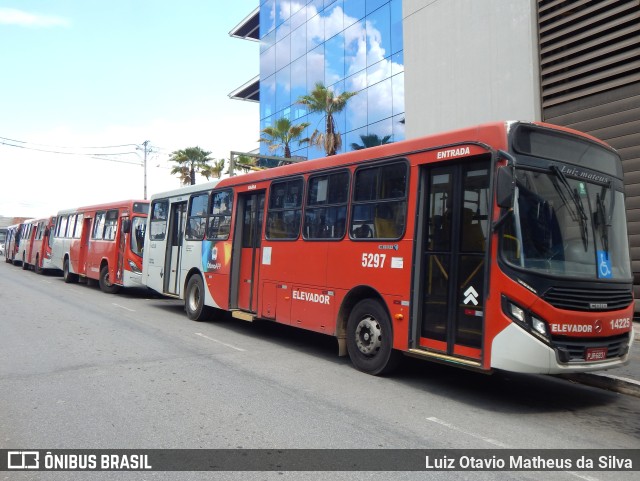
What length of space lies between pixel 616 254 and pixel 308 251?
14.5 feet

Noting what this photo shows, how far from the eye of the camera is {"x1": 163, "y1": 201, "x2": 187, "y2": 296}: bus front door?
13.2 metres

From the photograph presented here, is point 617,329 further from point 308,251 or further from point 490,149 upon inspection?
point 308,251

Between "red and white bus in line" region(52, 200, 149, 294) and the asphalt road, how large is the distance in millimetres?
7575

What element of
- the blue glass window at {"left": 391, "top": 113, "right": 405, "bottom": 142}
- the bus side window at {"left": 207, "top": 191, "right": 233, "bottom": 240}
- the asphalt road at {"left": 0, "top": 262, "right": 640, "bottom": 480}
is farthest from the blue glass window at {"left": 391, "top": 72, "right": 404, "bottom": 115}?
the asphalt road at {"left": 0, "top": 262, "right": 640, "bottom": 480}

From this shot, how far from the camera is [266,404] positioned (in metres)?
5.84

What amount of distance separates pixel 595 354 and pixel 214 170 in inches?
1235

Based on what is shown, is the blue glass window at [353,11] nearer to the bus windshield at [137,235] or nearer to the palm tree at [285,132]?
the palm tree at [285,132]

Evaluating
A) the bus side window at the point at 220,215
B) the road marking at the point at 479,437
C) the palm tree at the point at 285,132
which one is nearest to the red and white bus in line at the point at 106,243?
the bus side window at the point at 220,215

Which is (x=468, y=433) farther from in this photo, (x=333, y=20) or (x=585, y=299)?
(x=333, y=20)

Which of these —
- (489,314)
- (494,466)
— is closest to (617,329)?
(489,314)

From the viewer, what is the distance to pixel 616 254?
6.37 meters

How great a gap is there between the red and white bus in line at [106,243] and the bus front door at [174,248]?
3.77m

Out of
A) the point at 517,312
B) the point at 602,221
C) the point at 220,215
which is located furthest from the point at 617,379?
the point at 220,215

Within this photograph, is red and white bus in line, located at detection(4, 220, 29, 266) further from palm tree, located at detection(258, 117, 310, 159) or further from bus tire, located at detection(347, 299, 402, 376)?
bus tire, located at detection(347, 299, 402, 376)
